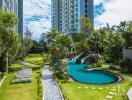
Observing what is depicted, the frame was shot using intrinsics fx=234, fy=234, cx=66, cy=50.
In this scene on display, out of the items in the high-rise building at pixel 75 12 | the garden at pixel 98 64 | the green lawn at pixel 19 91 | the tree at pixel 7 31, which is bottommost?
the green lawn at pixel 19 91

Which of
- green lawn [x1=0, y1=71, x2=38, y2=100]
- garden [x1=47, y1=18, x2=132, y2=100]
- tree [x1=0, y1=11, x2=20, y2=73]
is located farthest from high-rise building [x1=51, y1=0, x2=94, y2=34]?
green lawn [x1=0, y1=71, x2=38, y2=100]

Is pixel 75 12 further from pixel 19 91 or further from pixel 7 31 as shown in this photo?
pixel 19 91

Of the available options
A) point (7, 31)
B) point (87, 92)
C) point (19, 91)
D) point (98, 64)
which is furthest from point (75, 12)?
point (87, 92)

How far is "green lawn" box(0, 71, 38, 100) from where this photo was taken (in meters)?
16.3

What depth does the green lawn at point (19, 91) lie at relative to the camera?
16.3 m

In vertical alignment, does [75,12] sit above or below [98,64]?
above

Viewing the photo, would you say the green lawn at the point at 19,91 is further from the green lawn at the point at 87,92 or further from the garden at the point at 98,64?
the green lawn at the point at 87,92

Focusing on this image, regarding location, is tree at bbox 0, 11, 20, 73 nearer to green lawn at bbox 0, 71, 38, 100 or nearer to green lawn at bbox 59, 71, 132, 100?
green lawn at bbox 0, 71, 38, 100

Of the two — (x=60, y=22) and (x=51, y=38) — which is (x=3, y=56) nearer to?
(x=51, y=38)

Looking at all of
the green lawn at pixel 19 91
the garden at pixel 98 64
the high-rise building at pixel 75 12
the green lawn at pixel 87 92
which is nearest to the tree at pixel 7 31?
the green lawn at pixel 19 91

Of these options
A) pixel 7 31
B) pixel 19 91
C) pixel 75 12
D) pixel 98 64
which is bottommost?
pixel 19 91

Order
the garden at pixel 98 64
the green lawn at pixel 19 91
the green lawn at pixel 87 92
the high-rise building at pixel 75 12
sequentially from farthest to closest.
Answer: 1. the high-rise building at pixel 75 12
2. the garden at pixel 98 64
3. the green lawn at pixel 19 91
4. the green lawn at pixel 87 92

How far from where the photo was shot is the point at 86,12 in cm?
9762

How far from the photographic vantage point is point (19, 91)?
1814cm
